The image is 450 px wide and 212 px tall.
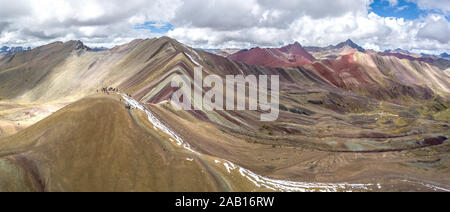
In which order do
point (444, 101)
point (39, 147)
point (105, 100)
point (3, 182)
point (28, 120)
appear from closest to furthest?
point (3, 182) → point (39, 147) → point (105, 100) → point (28, 120) → point (444, 101)

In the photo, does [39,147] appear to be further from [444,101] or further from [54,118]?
[444,101]

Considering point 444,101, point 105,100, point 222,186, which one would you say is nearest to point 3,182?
point 105,100

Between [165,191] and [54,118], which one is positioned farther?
[54,118]

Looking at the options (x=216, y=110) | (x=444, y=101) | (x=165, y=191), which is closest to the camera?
(x=165, y=191)

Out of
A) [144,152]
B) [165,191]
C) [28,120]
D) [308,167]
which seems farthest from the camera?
[28,120]

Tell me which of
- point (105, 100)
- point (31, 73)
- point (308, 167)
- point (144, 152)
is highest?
point (31, 73)

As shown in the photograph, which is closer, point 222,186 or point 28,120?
point 222,186
